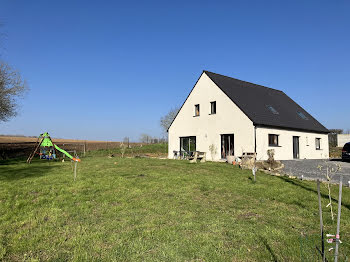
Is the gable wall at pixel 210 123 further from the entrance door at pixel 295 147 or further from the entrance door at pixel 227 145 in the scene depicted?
the entrance door at pixel 295 147

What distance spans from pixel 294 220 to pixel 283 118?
1682 cm

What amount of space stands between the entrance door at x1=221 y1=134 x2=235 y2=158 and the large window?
329cm

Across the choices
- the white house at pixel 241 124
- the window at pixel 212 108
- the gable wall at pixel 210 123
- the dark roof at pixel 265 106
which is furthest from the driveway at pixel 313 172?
the window at pixel 212 108

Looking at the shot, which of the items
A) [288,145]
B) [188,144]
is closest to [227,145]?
[188,144]

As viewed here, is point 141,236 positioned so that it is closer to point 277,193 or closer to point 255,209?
point 255,209

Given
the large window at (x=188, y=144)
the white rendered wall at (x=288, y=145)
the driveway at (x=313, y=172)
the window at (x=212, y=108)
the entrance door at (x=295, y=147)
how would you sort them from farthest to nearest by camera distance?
the large window at (x=188, y=144) → the entrance door at (x=295, y=147) → the window at (x=212, y=108) → the white rendered wall at (x=288, y=145) → the driveway at (x=313, y=172)

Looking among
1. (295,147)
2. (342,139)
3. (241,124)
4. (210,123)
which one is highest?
(210,123)

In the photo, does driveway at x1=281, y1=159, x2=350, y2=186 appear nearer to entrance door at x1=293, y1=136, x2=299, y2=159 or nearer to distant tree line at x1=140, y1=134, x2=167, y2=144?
entrance door at x1=293, y1=136, x2=299, y2=159

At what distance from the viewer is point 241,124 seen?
17719mm

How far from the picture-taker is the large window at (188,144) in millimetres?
21950

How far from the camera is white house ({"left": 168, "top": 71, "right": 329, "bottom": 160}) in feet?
57.9

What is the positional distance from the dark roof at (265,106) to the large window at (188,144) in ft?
18.0

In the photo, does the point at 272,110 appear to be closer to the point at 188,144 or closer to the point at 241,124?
the point at 241,124

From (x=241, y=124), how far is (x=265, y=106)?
14.6ft
